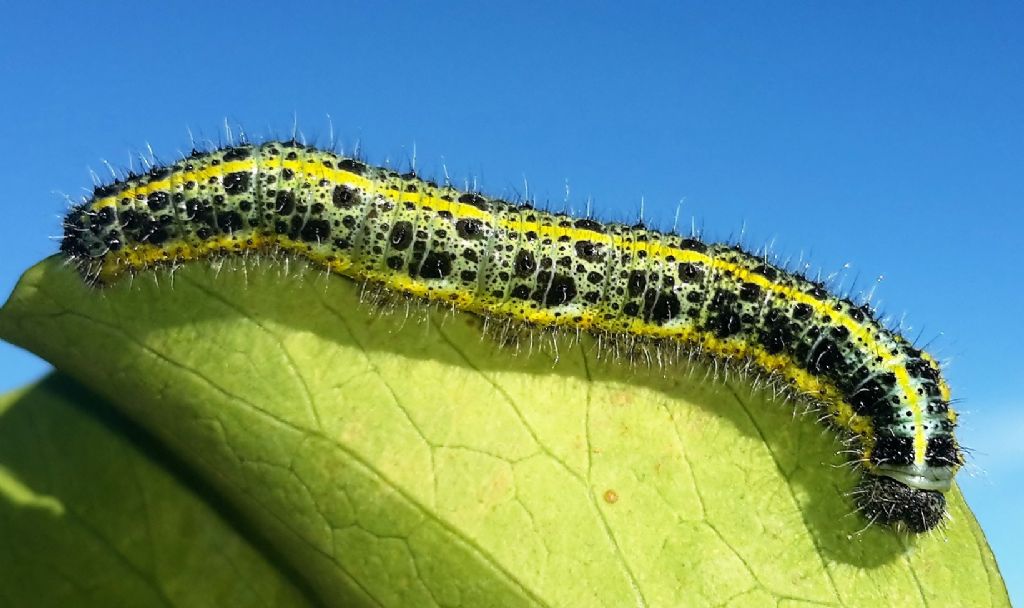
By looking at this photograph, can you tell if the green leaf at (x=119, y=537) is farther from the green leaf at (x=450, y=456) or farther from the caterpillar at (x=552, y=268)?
the caterpillar at (x=552, y=268)

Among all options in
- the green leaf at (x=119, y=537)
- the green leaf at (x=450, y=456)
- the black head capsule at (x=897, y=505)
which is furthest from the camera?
the black head capsule at (x=897, y=505)

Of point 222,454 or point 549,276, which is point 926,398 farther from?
point 222,454

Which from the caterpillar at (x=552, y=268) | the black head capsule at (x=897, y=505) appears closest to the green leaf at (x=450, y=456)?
the black head capsule at (x=897, y=505)

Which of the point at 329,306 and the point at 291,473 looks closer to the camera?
the point at 291,473

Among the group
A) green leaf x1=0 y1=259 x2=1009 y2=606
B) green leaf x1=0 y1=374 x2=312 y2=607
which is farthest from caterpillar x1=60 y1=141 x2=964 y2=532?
green leaf x1=0 y1=374 x2=312 y2=607

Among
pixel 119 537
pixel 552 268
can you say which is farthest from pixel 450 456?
pixel 119 537

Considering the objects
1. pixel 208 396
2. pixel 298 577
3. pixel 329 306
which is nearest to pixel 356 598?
pixel 298 577

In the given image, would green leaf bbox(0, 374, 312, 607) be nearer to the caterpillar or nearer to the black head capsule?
the caterpillar
